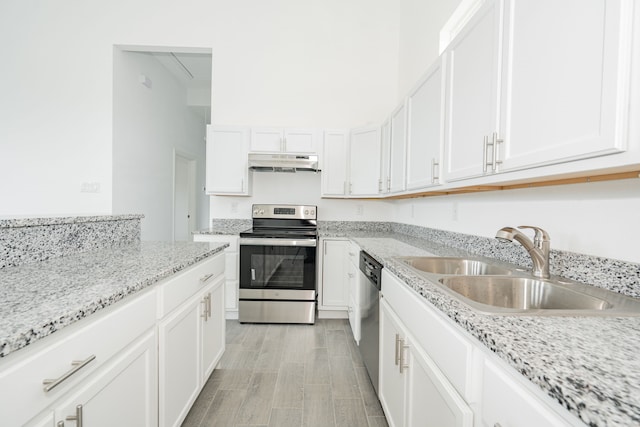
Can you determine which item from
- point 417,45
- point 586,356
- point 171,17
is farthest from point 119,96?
point 586,356

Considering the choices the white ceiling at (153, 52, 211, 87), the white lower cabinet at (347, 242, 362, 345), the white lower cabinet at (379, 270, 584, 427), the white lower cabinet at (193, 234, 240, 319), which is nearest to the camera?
the white lower cabinet at (379, 270, 584, 427)

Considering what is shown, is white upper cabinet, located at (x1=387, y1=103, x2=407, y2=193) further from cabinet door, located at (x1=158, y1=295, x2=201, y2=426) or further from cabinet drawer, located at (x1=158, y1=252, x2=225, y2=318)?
cabinet door, located at (x1=158, y1=295, x2=201, y2=426)

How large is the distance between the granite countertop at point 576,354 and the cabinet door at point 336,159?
7.93ft

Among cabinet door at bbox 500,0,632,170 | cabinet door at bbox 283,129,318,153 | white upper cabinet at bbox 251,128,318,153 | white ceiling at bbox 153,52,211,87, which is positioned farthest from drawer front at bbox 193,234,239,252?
white ceiling at bbox 153,52,211,87

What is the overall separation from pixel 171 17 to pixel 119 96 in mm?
1120

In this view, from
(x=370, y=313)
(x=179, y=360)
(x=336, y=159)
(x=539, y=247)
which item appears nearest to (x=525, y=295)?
(x=539, y=247)

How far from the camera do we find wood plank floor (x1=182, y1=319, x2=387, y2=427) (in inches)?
61.4

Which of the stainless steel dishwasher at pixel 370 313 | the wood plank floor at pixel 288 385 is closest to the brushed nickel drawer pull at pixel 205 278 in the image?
the wood plank floor at pixel 288 385

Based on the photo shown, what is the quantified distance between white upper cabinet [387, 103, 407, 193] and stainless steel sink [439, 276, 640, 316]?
1148 millimetres

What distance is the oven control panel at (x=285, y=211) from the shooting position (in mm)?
3283

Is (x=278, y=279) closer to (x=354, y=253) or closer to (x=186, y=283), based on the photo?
(x=354, y=253)

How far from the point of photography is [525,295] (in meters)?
1.10

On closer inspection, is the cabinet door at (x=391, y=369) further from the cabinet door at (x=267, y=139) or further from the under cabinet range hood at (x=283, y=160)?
the cabinet door at (x=267, y=139)

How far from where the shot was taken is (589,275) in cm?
102
